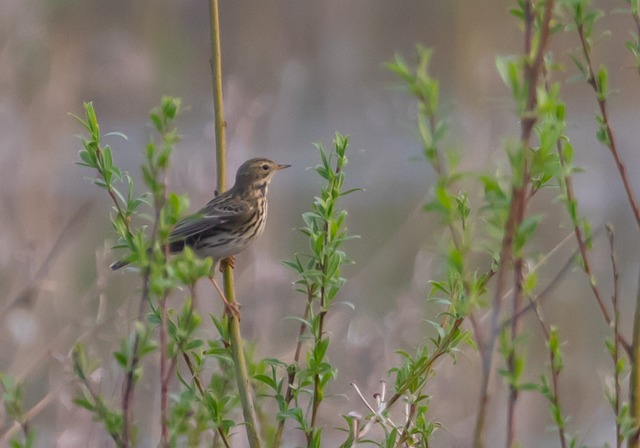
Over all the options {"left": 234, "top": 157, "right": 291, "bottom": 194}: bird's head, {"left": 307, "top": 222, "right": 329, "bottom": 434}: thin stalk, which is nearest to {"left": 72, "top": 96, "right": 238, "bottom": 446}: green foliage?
{"left": 307, "top": 222, "right": 329, "bottom": 434}: thin stalk

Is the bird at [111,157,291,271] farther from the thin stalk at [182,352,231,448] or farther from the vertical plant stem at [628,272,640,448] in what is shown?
the vertical plant stem at [628,272,640,448]

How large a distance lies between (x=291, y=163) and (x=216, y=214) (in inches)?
173

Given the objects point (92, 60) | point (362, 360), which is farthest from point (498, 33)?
point (362, 360)

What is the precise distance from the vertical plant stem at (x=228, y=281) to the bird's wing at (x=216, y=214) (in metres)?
1.23

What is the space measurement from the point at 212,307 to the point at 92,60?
171 inches

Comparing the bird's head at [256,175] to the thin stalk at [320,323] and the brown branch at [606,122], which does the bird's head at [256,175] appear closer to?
the thin stalk at [320,323]

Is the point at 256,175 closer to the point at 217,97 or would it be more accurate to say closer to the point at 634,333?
the point at 217,97

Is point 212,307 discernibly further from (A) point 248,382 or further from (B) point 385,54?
(B) point 385,54

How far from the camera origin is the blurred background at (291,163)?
401 centimetres

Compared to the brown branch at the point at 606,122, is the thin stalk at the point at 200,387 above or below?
below

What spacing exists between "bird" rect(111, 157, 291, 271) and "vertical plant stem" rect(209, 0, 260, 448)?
3.44 ft

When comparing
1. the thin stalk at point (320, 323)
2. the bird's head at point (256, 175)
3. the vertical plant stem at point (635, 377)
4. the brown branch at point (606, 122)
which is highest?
the bird's head at point (256, 175)

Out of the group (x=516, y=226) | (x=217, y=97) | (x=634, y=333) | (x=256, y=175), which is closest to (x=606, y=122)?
(x=634, y=333)

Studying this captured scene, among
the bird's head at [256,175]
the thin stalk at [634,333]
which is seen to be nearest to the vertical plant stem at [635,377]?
the thin stalk at [634,333]
